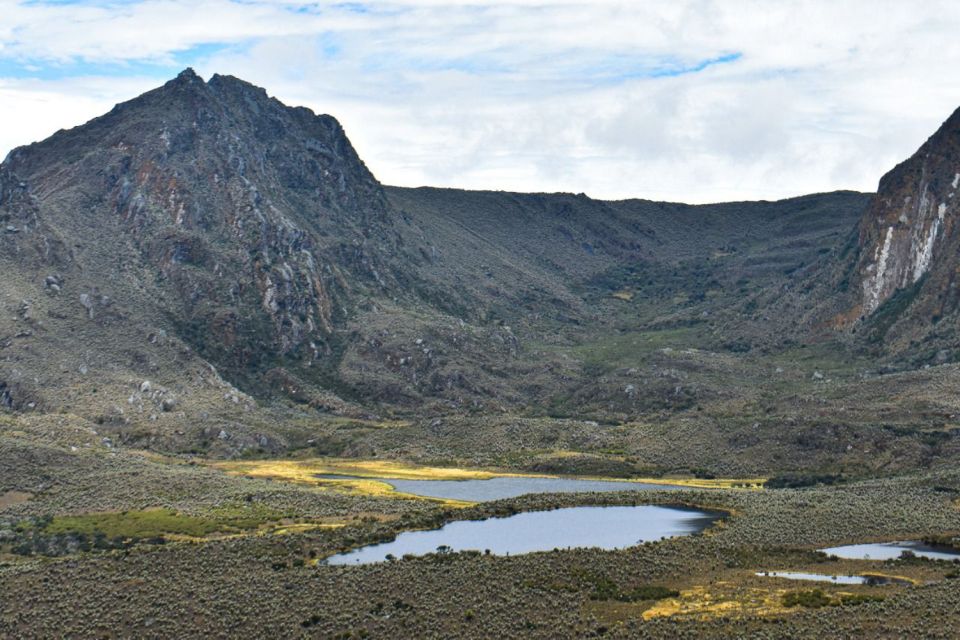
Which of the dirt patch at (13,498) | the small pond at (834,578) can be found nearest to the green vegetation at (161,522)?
the dirt patch at (13,498)

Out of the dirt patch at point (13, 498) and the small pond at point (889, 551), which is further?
the dirt patch at point (13, 498)

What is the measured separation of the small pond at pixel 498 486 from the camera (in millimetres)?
141875

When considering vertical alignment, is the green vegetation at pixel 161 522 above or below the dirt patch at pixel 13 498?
below

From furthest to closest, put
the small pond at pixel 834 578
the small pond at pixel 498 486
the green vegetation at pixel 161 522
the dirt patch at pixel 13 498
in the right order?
the small pond at pixel 498 486
the dirt patch at pixel 13 498
the green vegetation at pixel 161 522
the small pond at pixel 834 578

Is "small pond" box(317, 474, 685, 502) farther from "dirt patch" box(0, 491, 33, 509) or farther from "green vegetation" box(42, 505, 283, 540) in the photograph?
"dirt patch" box(0, 491, 33, 509)

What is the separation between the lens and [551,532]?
362ft

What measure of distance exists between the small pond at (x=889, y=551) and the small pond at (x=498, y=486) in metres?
43.0

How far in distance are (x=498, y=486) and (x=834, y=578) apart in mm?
65047

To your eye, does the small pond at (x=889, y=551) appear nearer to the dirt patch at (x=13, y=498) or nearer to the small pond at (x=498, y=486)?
the small pond at (x=498, y=486)

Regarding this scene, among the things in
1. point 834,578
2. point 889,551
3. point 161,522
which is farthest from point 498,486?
point 834,578

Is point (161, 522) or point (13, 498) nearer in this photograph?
point (161, 522)

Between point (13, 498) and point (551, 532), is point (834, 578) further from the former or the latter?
point (13, 498)

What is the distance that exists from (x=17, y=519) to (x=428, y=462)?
70197mm

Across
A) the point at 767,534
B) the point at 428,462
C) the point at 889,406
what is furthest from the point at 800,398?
the point at 767,534
